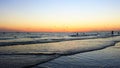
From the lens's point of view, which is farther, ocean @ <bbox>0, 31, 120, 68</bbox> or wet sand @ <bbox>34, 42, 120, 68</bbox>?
ocean @ <bbox>0, 31, 120, 68</bbox>

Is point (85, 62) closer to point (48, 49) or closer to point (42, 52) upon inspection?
point (42, 52)

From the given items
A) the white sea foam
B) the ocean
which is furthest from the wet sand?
the white sea foam

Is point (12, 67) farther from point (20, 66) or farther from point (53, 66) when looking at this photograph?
point (53, 66)

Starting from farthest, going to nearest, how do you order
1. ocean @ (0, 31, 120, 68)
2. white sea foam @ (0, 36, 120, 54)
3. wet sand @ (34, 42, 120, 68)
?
white sea foam @ (0, 36, 120, 54) → ocean @ (0, 31, 120, 68) → wet sand @ (34, 42, 120, 68)

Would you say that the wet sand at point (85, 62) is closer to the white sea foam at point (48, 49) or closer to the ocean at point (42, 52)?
the ocean at point (42, 52)

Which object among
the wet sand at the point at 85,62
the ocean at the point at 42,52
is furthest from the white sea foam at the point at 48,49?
the wet sand at the point at 85,62

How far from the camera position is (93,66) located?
995 cm

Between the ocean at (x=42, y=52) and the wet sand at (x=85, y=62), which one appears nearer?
the wet sand at (x=85, y=62)

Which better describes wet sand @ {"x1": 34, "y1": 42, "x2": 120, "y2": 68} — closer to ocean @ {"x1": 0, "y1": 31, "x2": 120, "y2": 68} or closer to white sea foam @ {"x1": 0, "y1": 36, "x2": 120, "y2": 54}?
ocean @ {"x1": 0, "y1": 31, "x2": 120, "y2": 68}

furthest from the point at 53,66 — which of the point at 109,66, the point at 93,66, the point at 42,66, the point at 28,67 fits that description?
the point at 109,66

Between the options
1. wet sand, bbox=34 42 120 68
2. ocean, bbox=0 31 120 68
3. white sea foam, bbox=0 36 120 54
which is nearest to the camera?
wet sand, bbox=34 42 120 68

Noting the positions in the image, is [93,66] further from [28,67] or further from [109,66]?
[28,67]

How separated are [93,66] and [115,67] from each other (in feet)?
4.01

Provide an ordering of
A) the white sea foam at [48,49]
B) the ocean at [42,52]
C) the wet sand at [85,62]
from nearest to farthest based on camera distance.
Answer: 1. the wet sand at [85,62]
2. the ocean at [42,52]
3. the white sea foam at [48,49]
